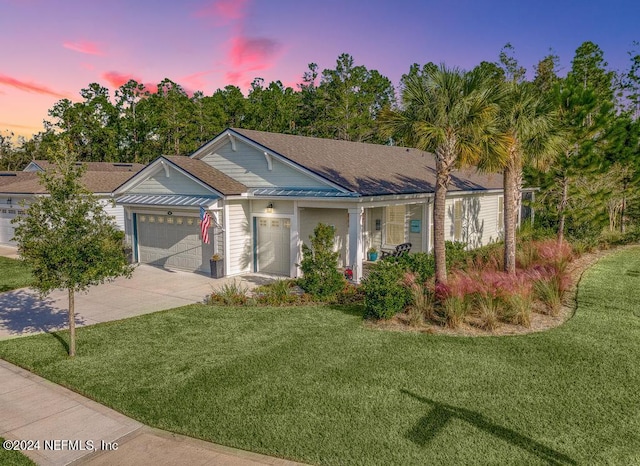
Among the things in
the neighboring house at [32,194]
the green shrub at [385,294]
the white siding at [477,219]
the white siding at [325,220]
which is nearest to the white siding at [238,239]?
the white siding at [325,220]

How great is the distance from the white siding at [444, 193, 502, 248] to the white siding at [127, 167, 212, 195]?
11.1 m

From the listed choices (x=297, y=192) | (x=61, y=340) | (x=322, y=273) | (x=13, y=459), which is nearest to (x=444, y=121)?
(x=322, y=273)

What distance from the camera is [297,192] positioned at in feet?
53.9

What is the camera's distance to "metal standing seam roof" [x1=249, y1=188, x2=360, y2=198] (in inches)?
608

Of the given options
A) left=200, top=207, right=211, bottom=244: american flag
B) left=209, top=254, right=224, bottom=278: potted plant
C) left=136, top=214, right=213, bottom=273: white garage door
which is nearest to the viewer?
left=200, top=207, right=211, bottom=244: american flag

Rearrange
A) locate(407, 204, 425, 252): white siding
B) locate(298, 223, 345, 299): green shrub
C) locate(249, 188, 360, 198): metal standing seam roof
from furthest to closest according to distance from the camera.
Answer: locate(407, 204, 425, 252): white siding, locate(249, 188, 360, 198): metal standing seam roof, locate(298, 223, 345, 299): green shrub

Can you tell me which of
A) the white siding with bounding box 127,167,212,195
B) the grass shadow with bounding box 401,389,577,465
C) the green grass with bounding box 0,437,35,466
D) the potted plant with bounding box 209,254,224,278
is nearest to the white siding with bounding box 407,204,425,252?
the potted plant with bounding box 209,254,224,278

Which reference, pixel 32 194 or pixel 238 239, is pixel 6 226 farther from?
pixel 238 239

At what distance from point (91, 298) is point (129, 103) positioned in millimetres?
51365

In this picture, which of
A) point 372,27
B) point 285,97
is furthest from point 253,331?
point 285,97

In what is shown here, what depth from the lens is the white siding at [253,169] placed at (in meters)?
17.1

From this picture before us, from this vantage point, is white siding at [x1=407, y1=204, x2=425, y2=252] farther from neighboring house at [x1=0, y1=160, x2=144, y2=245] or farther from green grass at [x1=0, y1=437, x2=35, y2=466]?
green grass at [x1=0, y1=437, x2=35, y2=466]

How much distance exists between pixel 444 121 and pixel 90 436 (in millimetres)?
10081

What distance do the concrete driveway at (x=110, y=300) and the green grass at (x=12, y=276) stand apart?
0.91 m
